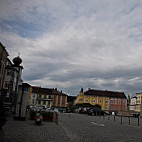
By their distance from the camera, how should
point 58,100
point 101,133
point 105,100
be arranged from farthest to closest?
point 105,100 → point 58,100 → point 101,133

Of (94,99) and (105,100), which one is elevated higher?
(94,99)

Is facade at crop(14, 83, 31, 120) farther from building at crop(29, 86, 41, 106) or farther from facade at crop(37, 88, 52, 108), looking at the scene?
facade at crop(37, 88, 52, 108)

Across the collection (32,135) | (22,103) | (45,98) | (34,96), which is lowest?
(32,135)

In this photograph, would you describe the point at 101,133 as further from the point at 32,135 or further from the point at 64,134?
the point at 32,135

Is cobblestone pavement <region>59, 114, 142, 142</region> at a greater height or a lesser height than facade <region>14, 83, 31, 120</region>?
lesser

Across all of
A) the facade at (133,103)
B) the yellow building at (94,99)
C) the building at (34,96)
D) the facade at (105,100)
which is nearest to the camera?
the building at (34,96)

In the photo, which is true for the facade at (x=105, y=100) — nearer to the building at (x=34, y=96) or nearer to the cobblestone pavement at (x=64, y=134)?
the building at (x=34, y=96)

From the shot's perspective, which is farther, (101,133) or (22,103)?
(22,103)

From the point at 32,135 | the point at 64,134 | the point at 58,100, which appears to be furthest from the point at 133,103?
the point at 32,135

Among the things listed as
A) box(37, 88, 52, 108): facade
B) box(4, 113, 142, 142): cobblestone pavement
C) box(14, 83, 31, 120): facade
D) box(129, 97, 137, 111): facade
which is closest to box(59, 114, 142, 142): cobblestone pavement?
box(4, 113, 142, 142): cobblestone pavement

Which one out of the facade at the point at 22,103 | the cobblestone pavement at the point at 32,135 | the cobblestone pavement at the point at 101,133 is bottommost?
the cobblestone pavement at the point at 101,133

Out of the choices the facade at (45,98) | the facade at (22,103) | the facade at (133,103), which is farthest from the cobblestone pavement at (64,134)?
the facade at (133,103)

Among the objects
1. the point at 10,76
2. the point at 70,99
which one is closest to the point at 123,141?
the point at 10,76

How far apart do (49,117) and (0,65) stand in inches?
903
